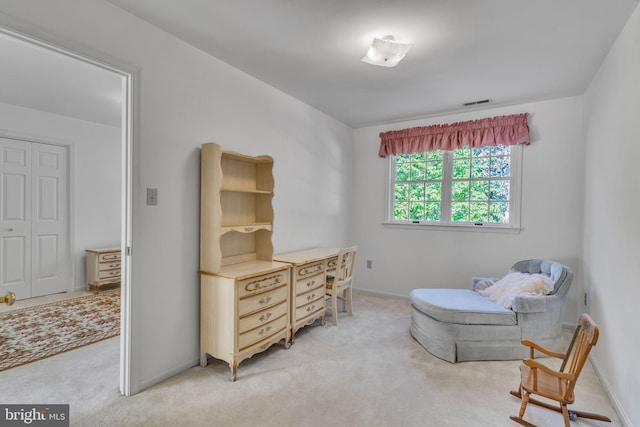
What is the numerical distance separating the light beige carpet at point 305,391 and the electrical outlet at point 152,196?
128 centimetres

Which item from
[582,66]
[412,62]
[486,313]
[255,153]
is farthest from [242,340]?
[582,66]

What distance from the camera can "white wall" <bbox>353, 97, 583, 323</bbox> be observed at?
3377 mm

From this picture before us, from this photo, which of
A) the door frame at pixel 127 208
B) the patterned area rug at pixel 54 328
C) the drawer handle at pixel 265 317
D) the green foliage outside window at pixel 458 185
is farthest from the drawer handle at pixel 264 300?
the green foliage outside window at pixel 458 185

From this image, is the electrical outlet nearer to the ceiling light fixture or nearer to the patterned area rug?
the patterned area rug

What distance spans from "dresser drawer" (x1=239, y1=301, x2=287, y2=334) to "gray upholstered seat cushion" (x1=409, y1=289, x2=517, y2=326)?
4.24ft

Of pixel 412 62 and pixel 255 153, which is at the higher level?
pixel 412 62

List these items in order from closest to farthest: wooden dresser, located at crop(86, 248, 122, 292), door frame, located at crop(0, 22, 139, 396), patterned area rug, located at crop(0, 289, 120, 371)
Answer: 1. door frame, located at crop(0, 22, 139, 396)
2. patterned area rug, located at crop(0, 289, 120, 371)
3. wooden dresser, located at crop(86, 248, 122, 292)

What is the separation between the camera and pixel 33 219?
4094 millimetres

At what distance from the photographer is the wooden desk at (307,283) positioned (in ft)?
9.47

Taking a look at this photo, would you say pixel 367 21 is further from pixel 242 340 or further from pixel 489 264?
A: pixel 489 264

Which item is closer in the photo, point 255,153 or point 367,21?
point 367,21

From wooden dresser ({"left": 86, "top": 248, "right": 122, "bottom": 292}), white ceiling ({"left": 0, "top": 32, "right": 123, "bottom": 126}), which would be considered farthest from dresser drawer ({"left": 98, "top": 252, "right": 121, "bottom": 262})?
white ceiling ({"left": 0, "top": 32, "right": 123, "bottom": 126})

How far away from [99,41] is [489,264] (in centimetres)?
427

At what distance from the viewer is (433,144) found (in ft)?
13.3
